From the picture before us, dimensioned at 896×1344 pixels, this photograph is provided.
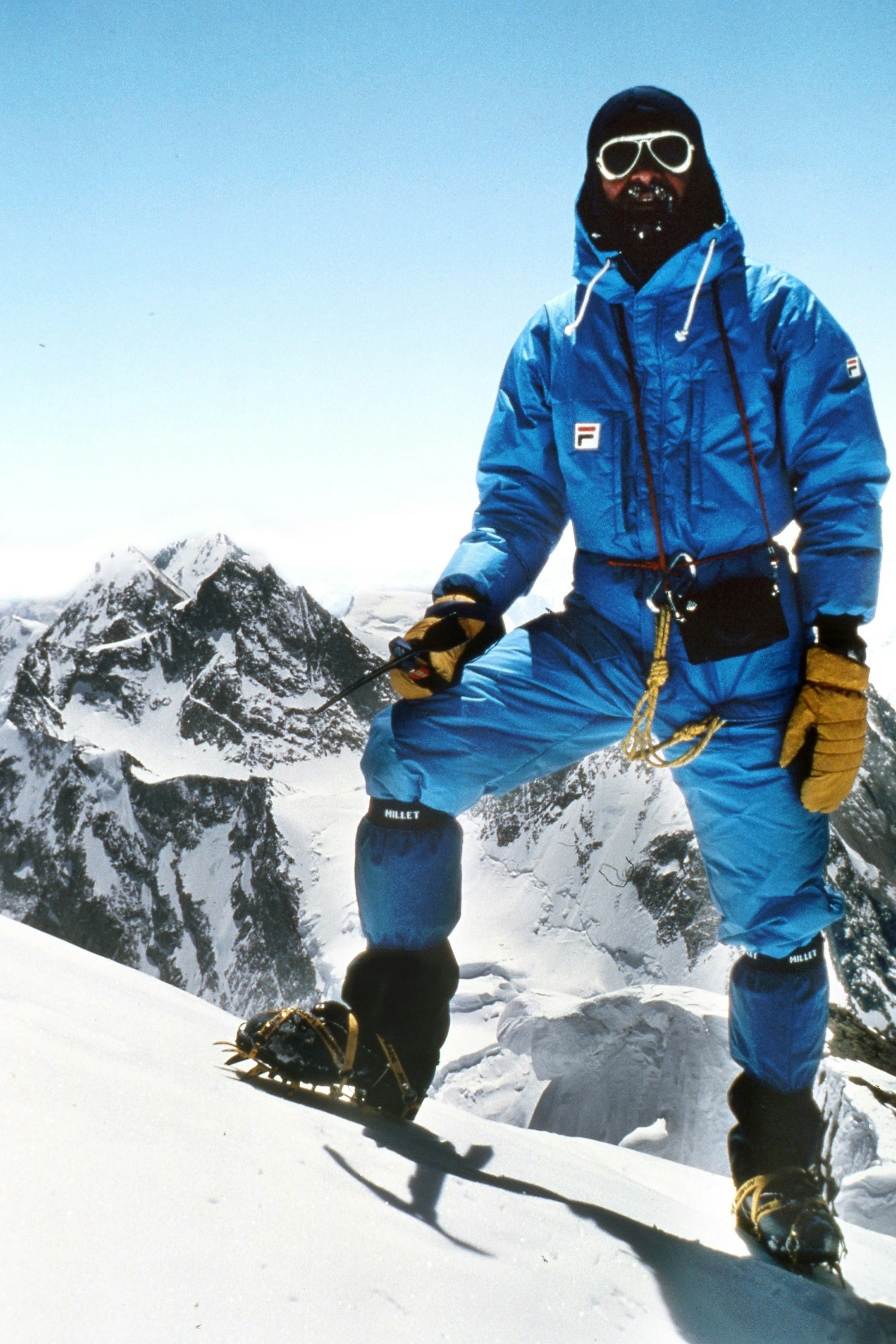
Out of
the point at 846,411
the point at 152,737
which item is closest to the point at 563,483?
the point at 846,411

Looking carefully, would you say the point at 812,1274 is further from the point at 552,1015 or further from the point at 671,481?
the point at 552,1015

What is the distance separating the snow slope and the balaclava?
103 inches

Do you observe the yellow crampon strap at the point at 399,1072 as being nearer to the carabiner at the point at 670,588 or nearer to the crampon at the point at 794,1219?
the crampon at the point at 794,1219

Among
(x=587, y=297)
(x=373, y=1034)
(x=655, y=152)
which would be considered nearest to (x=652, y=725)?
(x=373, y=1034)

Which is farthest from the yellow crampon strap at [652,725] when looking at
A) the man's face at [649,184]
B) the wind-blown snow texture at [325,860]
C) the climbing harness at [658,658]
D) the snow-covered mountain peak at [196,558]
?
the snow-covered mountain peak at [196,558]

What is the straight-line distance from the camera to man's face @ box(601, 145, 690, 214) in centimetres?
276

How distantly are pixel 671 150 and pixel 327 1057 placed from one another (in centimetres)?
303

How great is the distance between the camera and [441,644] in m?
2.56

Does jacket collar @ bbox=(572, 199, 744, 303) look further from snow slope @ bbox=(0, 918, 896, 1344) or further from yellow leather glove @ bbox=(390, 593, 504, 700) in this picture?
snow slope @ bbox=(0, 918, 896, 1344)

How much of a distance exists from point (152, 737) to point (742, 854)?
56.0 metres

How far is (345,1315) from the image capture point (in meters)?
1.15

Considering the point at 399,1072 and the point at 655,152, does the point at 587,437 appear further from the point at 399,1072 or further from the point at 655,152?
the point at 399,1072

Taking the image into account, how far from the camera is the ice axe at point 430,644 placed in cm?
253

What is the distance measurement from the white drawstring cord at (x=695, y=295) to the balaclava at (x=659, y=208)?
0.58ft
